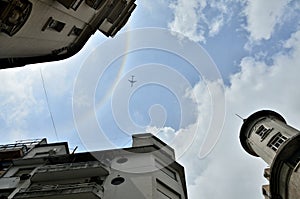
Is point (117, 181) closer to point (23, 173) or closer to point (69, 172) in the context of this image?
point (69, 172)

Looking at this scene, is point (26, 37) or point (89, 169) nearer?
point (26, 37)

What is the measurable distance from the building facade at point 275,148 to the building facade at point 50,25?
18.9 metres

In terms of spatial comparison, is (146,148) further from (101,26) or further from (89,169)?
(101,26)

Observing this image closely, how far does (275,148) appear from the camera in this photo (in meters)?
30.0

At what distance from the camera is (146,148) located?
24.3m

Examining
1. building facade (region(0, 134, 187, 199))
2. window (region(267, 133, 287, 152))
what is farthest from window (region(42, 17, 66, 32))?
window (region(267, 133, 287, 152))

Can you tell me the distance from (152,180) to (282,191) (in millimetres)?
13771

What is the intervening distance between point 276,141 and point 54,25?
2634cm

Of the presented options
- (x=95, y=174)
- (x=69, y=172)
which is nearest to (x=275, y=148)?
(x=95, y=174)

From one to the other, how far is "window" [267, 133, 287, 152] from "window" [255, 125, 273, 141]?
4.87 ft

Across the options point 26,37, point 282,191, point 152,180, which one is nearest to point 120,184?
point 152,180

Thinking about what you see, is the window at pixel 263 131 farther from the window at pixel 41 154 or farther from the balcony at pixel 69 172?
the window at pixel 41 154

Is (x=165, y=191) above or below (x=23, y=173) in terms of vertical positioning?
below

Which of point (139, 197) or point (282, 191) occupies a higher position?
point (282, 191)
